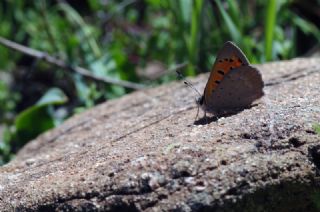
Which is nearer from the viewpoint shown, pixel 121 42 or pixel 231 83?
pixel 231 83

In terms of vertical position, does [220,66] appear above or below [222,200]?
above

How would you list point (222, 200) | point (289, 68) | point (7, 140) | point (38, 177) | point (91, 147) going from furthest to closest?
point (7, 140), point (289, 68), point (91, 147), point (38, 177), point (222, 200)

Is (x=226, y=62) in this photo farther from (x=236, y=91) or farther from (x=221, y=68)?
(x=236, y=91)

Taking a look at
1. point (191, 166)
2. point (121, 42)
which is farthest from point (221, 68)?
point (121, 42)

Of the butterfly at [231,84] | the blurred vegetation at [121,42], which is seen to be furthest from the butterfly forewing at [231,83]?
the blurred vegetation at [121,42]

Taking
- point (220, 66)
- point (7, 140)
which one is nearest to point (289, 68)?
point (220, 66)

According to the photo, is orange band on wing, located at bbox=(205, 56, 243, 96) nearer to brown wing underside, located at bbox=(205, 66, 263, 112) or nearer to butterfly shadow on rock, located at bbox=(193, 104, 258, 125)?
brown wing underside, located at bbox=(205, 66, 263, 112)

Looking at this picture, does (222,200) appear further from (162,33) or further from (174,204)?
(162,33)
